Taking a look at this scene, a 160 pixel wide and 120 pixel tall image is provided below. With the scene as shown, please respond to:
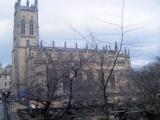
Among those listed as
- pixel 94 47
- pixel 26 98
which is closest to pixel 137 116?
pixel 94 47

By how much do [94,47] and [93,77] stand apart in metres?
6.74

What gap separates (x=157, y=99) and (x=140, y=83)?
4.45m

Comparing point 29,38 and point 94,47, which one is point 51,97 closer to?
point 94,47

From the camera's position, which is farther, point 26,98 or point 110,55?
point 110,55

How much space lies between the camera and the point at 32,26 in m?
84.2

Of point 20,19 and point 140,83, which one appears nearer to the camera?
point 140,83

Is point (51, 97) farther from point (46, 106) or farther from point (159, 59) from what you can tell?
point (159, 59)

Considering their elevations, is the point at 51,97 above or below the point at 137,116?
above

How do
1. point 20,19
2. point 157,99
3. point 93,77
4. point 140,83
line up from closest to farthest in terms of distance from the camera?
point 157,99 < point 93,77 < point 140,83 < point 20,19

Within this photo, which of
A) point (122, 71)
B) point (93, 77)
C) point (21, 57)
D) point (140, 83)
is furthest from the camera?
point (21, 57)

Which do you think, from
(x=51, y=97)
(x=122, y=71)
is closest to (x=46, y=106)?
(x=51, y=97)

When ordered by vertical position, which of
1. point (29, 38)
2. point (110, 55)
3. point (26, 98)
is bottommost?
point (26, 98)

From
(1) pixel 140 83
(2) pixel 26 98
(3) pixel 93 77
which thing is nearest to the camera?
(2) pixel 26 98

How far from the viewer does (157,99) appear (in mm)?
16891
